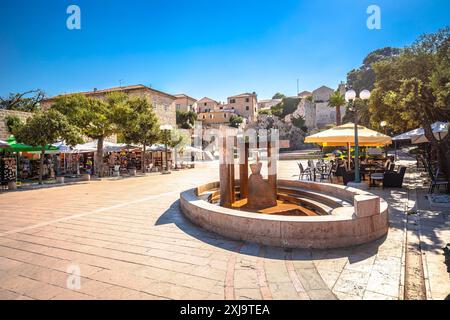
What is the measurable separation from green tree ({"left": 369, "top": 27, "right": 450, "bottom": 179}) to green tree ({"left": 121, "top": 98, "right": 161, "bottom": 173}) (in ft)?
55.3

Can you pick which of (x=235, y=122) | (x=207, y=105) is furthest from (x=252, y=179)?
(x=207, y=105)

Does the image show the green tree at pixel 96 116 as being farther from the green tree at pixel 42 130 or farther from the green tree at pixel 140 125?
the green tree at pixel 42 130

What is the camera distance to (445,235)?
4840mm

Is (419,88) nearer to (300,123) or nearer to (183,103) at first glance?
(183,103)

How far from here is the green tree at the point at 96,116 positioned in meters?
18.8

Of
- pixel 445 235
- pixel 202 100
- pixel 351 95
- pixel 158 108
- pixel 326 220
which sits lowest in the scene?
pixel 445 235

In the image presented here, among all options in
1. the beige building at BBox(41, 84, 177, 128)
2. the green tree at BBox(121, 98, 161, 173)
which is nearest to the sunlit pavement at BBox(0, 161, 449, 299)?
the green tree at BBox(121, 98, 161, 173)

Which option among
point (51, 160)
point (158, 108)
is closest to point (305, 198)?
point (51, 160)

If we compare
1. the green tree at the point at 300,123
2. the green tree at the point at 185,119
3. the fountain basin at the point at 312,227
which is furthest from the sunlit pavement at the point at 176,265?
the green tree at the point at 300,123

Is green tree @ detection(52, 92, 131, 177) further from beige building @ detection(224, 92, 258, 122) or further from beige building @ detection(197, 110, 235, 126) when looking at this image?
beige building @ detection(224, 92, 258, 122)

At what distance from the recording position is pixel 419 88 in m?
8.78
